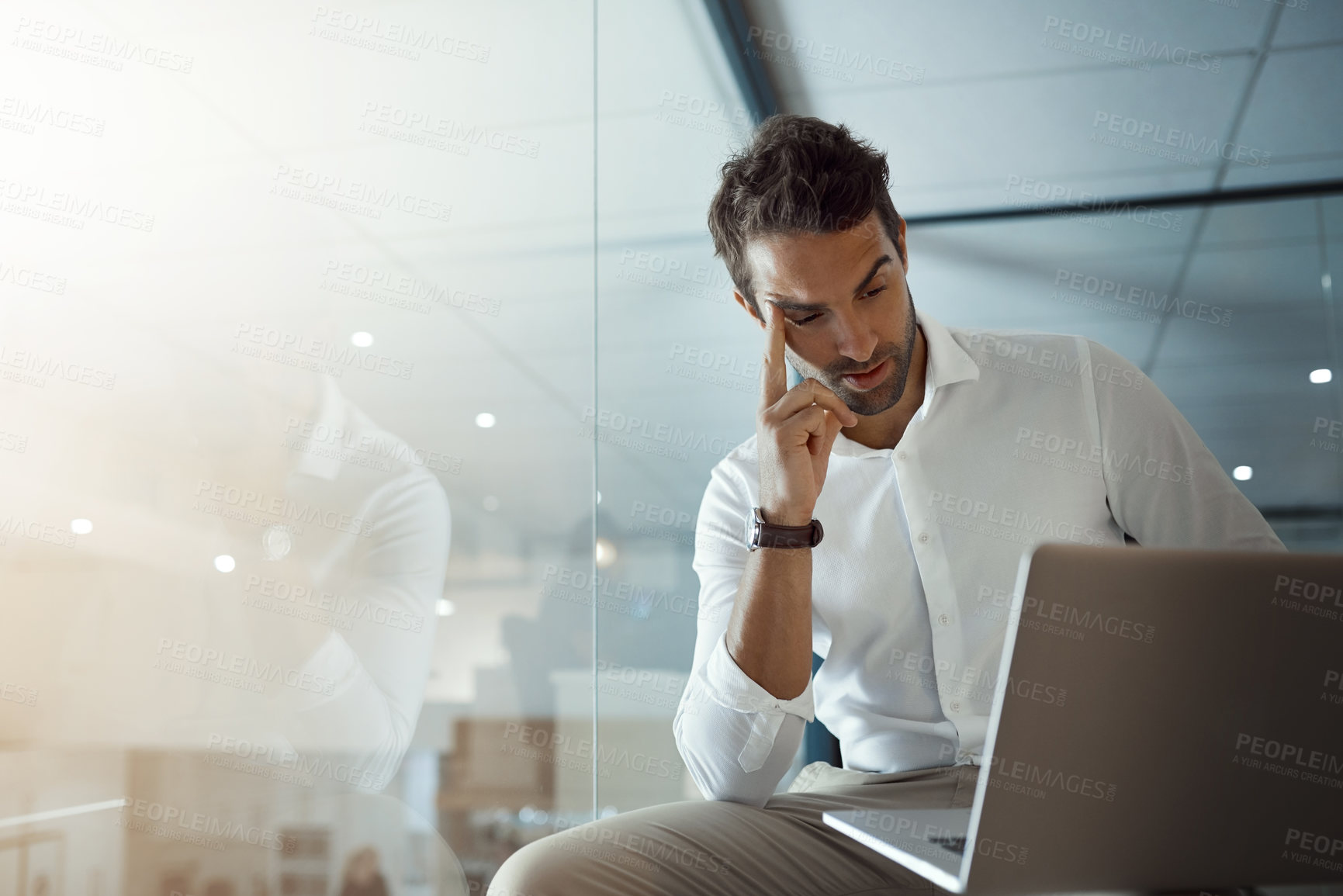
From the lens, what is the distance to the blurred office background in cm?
78

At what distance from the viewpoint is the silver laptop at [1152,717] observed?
0.62m

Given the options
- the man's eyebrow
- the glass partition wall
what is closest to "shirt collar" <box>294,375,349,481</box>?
the glass partition wall

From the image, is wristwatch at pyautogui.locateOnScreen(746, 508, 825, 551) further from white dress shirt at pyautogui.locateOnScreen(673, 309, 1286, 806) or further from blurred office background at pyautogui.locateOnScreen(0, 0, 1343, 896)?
blurred office background at pyautogui.locateOnScreen(0, 0, 1343, 896)

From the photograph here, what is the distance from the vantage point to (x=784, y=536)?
1.26 meters

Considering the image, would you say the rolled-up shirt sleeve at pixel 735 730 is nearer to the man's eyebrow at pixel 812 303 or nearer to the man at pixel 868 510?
the man at pixel 868 510

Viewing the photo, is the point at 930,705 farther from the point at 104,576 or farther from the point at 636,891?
the point at 104,576

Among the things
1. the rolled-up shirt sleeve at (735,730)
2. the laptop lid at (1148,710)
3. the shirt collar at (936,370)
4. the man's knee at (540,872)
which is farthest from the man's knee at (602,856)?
the shirt collar at (936,370)

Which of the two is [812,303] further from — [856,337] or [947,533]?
[947,533]

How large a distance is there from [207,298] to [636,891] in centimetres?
74

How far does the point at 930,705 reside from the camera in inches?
51.6

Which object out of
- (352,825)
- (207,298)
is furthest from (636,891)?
(207,298)

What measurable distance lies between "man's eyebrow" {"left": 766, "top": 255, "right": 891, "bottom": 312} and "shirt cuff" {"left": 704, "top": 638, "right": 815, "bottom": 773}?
0.50 m

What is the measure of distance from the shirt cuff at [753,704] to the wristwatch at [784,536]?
0.48ft

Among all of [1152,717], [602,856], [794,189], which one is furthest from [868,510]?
[1152,717]
